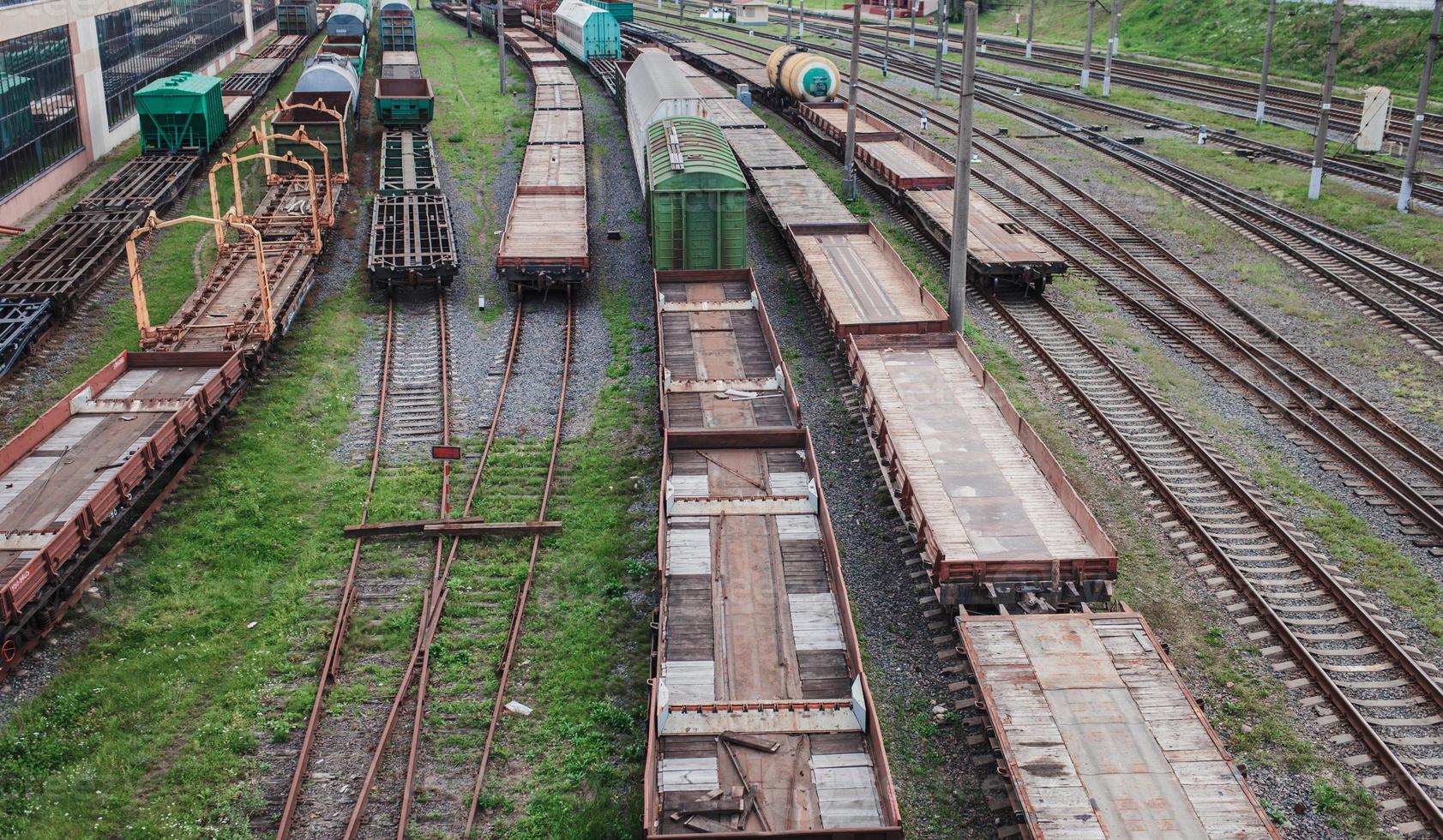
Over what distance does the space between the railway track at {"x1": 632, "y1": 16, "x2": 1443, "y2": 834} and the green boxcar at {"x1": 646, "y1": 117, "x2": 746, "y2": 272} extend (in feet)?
29.1

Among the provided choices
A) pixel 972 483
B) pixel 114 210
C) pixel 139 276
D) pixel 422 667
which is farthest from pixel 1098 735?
pixel 114 210

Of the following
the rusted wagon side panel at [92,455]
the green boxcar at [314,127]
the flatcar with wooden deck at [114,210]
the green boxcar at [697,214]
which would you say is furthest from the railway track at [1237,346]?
the flatcar with wooden deck at [114,210]

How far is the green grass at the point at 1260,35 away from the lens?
5728cm

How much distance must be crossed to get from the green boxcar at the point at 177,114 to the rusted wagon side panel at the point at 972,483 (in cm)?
3082

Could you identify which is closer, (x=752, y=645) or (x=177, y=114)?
(x=752, y=645)

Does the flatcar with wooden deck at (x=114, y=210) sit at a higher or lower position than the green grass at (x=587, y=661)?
higher

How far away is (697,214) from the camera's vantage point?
95.7ft

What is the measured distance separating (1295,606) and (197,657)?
50.1ft

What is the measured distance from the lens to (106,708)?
15375mm

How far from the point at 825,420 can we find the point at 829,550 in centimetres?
781

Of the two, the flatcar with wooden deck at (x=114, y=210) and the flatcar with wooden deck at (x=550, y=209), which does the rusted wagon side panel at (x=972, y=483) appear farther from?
the flatcar with wooden deck at (x=114, y=210)

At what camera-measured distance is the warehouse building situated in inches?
1460

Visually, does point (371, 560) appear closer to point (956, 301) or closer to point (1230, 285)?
point (956, 301)

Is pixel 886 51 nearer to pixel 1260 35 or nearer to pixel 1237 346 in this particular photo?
pixel 1260 35
